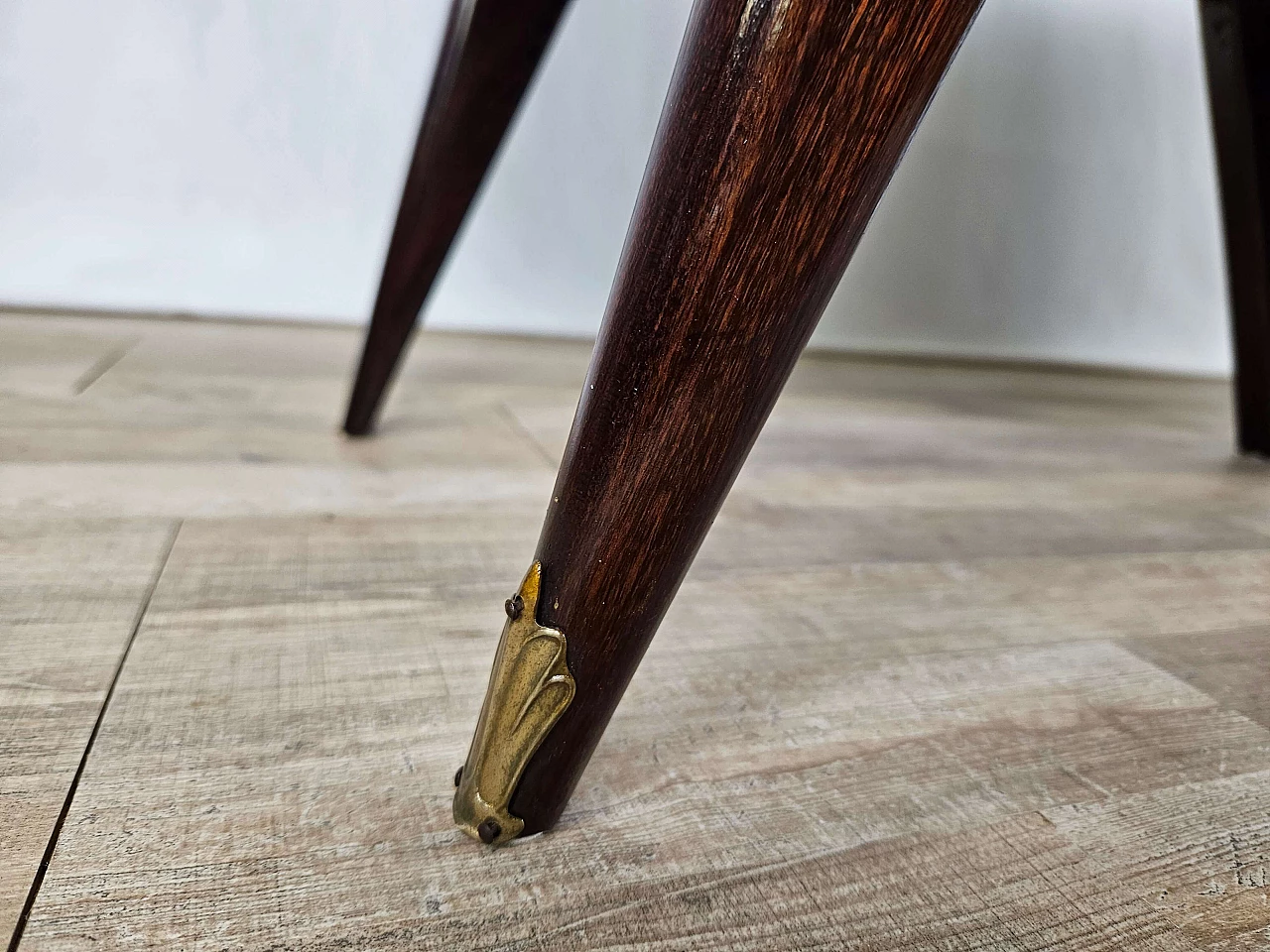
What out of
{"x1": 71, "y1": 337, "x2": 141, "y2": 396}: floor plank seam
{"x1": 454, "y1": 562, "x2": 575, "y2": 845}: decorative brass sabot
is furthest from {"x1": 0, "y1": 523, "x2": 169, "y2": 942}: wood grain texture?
{"x1": 71, "y1": 337, "x2": 141, "y2": 396}: floor plank seam

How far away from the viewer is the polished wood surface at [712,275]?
21 centimetres

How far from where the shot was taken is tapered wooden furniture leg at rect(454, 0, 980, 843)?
0.70 feet

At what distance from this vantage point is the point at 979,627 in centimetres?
47

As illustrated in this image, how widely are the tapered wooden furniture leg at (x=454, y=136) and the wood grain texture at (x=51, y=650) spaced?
0.20 meters

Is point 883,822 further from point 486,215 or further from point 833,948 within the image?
point 486,215

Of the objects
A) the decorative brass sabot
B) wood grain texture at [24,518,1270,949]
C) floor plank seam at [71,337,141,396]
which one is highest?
the decorative brass sabot

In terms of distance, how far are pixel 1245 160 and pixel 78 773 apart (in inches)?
32.5

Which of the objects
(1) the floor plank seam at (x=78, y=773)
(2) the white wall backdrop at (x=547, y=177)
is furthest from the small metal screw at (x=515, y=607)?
(2) the white wall backdrop at (x=547, y=177)

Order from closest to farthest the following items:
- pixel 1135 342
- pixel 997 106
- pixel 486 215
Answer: pixel 486 215 → pixel 997 106 → pixel 1135 342

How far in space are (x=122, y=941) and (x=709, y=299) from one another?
0.20 m

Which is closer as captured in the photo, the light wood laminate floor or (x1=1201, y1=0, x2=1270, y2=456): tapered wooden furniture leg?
the light wood laminate floor

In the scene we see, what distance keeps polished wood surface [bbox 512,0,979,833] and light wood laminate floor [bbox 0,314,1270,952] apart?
0.19 feet

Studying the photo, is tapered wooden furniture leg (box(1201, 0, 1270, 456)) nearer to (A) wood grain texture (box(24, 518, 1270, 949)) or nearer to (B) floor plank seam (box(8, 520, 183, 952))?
(A) wood grain texture (box(24, 518, 1270, 949))

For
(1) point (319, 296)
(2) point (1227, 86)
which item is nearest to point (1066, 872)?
(2) point (1227, 86)
